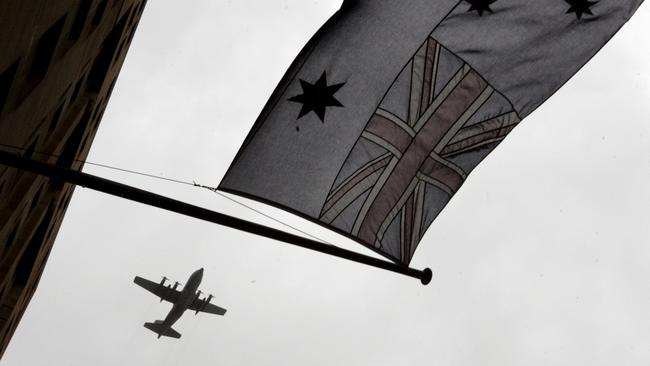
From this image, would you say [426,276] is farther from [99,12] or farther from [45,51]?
[99,12]

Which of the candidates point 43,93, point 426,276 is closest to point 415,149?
point 426,276

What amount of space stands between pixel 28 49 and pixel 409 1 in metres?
7.62

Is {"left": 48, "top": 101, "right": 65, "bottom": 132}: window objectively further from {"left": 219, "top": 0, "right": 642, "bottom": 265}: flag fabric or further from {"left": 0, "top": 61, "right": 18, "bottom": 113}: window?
{"left": 219, "top": 0, "right": 642, "bottom": 265}: flag fabric

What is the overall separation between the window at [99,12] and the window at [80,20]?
1323 millimetres

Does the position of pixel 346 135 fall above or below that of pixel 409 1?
below

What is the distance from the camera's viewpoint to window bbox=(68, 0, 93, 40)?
564 inches

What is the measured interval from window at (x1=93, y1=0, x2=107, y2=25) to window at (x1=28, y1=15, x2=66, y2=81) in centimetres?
335

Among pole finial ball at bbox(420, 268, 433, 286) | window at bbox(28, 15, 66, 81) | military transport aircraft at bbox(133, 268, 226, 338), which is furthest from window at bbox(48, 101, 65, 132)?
military transport aircraft at bbox(133, 268, 226, 338)

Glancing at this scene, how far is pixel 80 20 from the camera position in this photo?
579 inches

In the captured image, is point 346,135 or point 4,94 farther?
point 4,94

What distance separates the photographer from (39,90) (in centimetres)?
1348

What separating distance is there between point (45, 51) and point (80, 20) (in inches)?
77.6

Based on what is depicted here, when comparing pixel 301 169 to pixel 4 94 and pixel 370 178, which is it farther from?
pixel 4 94

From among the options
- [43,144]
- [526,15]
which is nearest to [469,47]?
[526,15]
